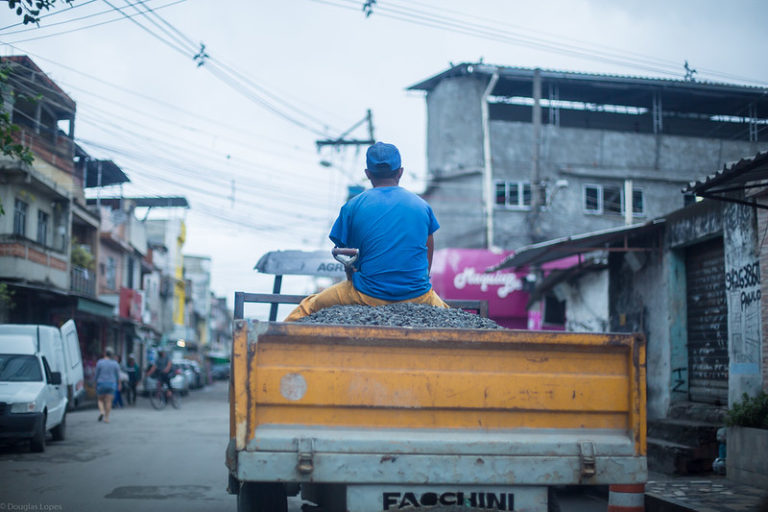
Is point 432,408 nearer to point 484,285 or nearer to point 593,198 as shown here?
point 484,285

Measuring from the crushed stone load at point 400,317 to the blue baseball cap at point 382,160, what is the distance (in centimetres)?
92

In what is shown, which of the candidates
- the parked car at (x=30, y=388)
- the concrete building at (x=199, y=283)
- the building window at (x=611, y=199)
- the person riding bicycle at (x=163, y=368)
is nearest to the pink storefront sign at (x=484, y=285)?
the building window at (x=611, y=199)

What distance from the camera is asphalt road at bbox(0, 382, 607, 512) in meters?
7.66

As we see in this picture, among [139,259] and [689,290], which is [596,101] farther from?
[139,259]

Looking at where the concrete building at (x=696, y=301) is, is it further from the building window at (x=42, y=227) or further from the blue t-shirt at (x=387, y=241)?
the building window at (x=42, y=227)

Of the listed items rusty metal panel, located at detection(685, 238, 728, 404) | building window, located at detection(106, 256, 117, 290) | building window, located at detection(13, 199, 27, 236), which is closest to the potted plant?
rusty metal panel, located at detection(685, 238, 728, 404)

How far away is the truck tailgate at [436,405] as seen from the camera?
3656mm

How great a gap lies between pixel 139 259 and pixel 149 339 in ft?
27.1

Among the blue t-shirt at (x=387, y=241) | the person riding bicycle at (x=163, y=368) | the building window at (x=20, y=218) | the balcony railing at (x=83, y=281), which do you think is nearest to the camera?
the blue t-shirt at (x=387, y=241)

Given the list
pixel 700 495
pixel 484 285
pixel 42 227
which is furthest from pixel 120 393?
pixel 700 495

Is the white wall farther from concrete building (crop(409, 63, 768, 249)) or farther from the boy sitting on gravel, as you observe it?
the boy sitting on gravel

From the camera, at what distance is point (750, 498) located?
7836 mm

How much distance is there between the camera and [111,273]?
130 ft

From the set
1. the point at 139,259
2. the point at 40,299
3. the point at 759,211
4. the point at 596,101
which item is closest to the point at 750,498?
the point at 759,211
